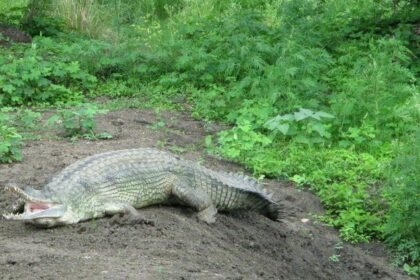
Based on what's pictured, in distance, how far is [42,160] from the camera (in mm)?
7320

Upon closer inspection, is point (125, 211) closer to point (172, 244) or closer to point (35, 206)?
point (172, 244)

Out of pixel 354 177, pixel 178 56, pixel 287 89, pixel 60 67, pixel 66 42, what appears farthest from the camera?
pixel 66 42

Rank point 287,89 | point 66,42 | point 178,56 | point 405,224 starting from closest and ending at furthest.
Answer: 1. point 405,224
2. point 287,89
3. point 178,56
4. point 66,42

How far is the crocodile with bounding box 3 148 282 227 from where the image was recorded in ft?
19.0

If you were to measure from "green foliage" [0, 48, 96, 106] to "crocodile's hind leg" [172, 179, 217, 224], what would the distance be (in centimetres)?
408

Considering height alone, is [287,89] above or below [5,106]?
above

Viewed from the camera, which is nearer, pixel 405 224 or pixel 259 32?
pixel 405 224

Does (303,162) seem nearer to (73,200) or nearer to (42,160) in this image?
(42,160)

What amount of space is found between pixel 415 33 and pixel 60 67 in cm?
522

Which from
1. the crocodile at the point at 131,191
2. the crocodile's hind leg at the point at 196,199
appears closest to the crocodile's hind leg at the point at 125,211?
the crocodile at the point at 131,191

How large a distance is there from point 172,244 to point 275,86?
438 cm

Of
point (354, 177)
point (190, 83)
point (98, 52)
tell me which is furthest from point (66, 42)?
point (354, 177)

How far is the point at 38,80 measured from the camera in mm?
10336

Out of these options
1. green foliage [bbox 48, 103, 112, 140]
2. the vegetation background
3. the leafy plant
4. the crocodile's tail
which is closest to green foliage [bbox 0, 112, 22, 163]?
the vegetation background
